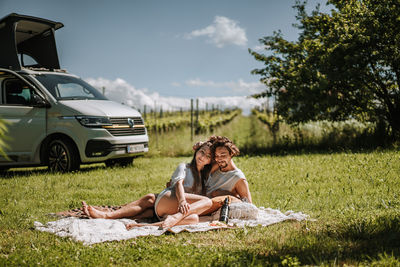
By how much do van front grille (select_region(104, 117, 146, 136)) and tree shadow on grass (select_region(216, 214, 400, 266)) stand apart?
573cm

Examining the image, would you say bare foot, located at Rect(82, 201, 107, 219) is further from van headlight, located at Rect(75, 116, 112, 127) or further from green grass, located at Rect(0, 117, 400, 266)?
van headlight, located at Rect(75, 116, 112, 127)

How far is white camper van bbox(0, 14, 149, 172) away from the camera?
809 cm

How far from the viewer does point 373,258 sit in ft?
9.70

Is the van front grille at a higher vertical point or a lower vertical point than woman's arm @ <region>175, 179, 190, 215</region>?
higher

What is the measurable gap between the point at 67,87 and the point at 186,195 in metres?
5.79

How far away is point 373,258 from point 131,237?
88.5 inches

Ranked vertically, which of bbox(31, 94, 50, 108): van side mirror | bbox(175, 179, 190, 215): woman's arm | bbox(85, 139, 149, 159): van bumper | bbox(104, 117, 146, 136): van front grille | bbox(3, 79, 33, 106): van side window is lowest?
bbox(175, 179, 190, 215): woman's arm

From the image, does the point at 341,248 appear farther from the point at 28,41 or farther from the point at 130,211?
the point at 28,41

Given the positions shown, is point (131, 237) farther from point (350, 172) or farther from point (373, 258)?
point (350, 172)

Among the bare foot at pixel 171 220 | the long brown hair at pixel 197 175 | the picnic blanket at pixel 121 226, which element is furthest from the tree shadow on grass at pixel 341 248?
the long brown hair at pixel 197 175

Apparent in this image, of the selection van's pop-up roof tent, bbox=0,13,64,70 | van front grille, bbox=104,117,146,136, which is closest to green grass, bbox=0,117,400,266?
van front grille, bbox=104,117,146,136

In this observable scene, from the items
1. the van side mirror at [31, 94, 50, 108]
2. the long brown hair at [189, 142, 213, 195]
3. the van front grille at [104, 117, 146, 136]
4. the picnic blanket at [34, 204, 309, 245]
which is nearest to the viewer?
the picnic blanket at [34, 204, 309, 245]

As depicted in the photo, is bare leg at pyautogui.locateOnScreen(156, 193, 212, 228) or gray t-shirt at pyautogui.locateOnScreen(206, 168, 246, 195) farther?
gray t-shirt at pyautogui.locateOnScreen(206, 168, 246, 195)

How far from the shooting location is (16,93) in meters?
8.29
